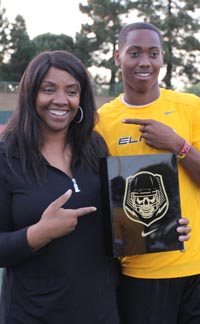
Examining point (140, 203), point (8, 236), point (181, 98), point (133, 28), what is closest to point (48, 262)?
point (8, 236)

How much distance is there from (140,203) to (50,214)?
18.0 inches

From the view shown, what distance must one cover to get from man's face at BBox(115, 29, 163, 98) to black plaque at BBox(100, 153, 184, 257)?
19.0 inches

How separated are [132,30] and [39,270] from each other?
1.29 metres

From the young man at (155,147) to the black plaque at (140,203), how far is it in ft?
0.66

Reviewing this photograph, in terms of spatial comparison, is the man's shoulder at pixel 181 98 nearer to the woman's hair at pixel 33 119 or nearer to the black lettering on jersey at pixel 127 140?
the black lettering on jersey at pixel 127 140

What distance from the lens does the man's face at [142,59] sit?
2.28 meters

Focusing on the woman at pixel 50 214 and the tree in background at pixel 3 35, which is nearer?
the woman at pixel 50 214

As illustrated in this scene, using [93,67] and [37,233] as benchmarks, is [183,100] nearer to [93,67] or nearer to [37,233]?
[37,233]

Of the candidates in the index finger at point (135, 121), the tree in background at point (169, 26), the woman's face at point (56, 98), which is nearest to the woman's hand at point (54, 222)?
the woman's face at point (56, 98)

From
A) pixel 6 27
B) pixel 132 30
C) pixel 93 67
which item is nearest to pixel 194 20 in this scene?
pixel 93 67

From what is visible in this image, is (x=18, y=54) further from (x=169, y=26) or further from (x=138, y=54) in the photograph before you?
(x=138, y=54)

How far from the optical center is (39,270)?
180cm

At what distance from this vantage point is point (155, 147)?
2197 mm

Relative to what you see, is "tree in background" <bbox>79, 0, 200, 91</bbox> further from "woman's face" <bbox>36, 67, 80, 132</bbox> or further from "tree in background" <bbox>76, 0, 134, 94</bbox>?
"woman's face" <bbox>36, 67, 80, 132</bbox>
